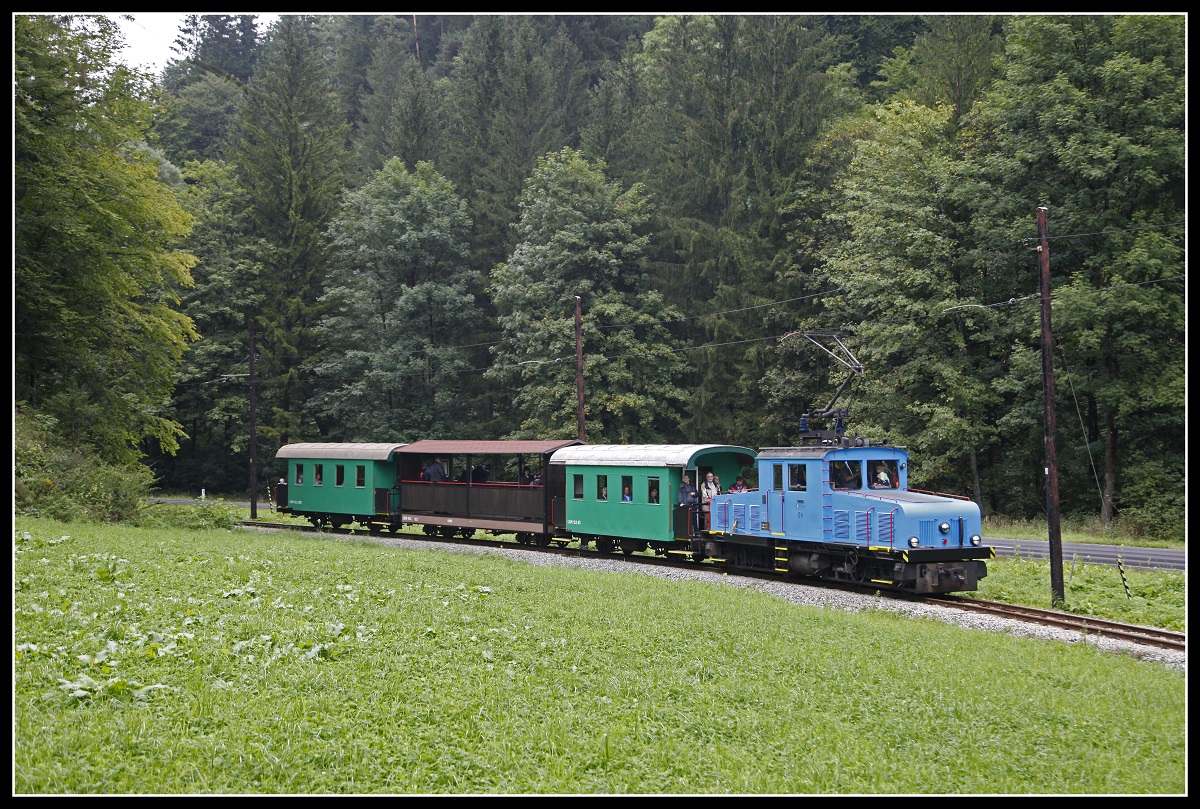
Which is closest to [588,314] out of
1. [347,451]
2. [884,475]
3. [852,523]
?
[347,451]

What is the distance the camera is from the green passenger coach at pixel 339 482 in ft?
106

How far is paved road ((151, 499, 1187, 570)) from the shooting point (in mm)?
23125

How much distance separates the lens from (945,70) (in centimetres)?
3916

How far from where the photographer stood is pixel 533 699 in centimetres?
911

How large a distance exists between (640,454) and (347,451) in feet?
44.6

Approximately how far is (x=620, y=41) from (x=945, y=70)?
97.8 feet

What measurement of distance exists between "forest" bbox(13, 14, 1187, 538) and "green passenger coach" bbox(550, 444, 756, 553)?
8774 millimetres

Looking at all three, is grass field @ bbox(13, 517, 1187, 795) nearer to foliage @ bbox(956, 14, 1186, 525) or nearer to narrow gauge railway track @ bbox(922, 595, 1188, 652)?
narrow gauge railway track @ bbox(922, 595, 1188, 652)

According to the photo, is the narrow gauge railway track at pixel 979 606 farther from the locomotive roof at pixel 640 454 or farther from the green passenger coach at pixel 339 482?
the green passenger coach at pixel 339 482

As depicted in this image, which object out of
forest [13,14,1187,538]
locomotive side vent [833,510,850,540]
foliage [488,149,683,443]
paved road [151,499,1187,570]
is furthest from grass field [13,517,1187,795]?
foliage [488,149,683,443]

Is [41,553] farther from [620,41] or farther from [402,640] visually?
[620,41]

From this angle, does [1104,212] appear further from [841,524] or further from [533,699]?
[533,699]

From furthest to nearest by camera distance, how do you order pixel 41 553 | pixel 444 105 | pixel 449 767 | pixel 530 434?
1. pixel 444 105
2. pixel 530 434
3. pixel 41 553
4. pixel 449 767

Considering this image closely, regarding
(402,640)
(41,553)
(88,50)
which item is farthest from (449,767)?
(88,50)
